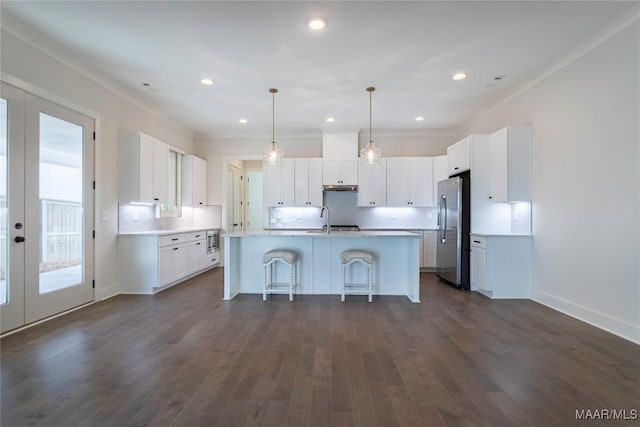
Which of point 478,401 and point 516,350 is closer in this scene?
point 478,401

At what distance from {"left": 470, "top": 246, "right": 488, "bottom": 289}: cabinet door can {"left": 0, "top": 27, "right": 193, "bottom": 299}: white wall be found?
5.25 meters

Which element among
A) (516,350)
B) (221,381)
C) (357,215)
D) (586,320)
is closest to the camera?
(221,381)

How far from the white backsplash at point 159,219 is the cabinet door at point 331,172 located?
2.47 meters

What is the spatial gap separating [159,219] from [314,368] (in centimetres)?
441

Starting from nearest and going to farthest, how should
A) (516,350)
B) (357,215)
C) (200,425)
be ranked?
1. (200,425)
2. (516,350)
3. (357,215)

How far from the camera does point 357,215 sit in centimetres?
680

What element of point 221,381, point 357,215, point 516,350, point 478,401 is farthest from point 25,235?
point 357,215

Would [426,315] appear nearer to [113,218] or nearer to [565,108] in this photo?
[565,108]

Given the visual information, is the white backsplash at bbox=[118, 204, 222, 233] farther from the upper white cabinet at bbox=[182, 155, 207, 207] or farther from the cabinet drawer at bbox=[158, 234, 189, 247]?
the cabinet drawer at bbox=[158, 234, 189, 247]

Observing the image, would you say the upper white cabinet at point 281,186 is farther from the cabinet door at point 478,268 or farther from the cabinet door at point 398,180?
the cabinet door at point 478,268

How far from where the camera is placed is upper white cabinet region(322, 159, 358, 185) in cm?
639

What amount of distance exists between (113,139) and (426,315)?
4808mm

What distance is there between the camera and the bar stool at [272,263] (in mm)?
4125

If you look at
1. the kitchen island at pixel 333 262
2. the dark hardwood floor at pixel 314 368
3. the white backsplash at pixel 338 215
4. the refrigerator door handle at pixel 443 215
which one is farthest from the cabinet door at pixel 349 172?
the dark hardwood floor at pixel 314 368
